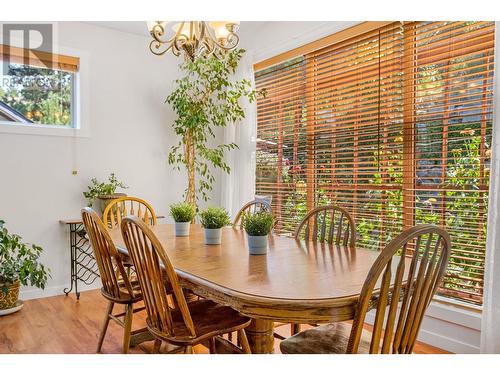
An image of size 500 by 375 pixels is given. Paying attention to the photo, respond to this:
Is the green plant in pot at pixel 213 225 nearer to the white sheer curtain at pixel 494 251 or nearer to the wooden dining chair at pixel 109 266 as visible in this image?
the wooden dining chair at pixel 109 266

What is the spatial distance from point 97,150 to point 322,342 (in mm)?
3079

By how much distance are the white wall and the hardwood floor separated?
1.25 ft

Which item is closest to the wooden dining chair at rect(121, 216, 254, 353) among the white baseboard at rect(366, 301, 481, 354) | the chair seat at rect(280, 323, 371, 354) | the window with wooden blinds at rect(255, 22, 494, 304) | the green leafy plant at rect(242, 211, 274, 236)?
the chair seat at rect(280, 323, 371, 354)

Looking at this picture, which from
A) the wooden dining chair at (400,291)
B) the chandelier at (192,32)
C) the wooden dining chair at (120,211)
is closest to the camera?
the wooden dining chair at (400,291)

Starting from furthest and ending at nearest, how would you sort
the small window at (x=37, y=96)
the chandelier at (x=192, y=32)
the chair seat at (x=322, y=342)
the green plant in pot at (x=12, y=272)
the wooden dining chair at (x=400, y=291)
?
the small window at (x=37, y=96) → the green plant in pot at (x=12, y=272) → the chandelier at (x=192, y=32) → the chair seat at (x=322, y=342) → the wooden dining chair at (x=400, y=291)

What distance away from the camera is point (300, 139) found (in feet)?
12.5

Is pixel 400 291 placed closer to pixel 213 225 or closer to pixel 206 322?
pixel 206 322

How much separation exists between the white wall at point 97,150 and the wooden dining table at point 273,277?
5.57 feet

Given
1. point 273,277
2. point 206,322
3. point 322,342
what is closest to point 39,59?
point 206,322

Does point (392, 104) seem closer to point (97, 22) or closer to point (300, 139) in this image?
point (300, 139)

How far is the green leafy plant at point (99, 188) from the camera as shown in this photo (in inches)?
151

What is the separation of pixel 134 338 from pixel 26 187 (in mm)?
1915

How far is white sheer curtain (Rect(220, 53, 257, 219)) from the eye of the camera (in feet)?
14.2

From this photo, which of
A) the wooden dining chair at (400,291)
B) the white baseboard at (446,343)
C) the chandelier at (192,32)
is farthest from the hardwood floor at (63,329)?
the chandelier at (192,32)
